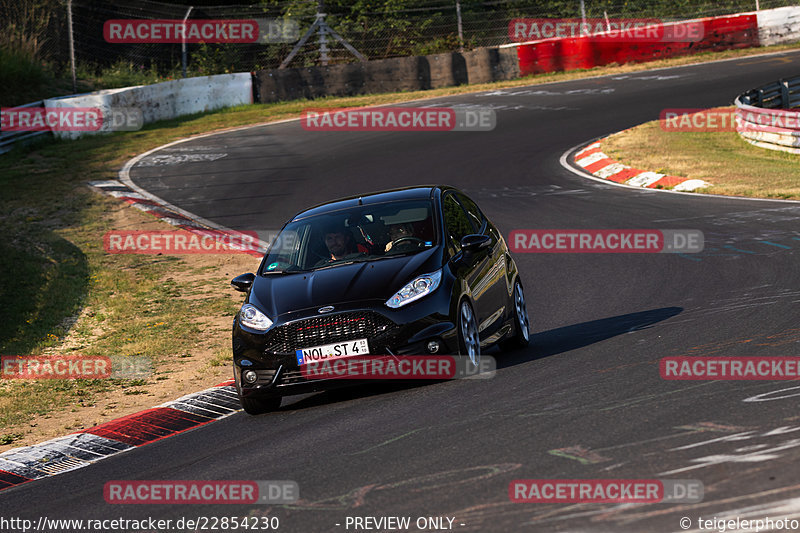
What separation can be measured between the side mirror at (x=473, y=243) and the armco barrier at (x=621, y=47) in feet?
84.8

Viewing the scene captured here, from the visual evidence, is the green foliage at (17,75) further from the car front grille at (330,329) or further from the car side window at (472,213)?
the car front grille at (330,329)

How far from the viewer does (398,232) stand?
8.90m

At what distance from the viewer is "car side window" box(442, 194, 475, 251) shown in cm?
895

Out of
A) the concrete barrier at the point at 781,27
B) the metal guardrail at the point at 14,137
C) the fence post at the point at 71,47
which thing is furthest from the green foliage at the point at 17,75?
the concrete barrier at the point at 781,27

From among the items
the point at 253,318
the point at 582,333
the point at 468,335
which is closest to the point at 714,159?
the point at 582,333

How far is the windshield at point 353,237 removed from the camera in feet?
28.7

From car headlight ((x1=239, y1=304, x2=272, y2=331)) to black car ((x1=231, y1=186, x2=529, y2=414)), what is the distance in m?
0.01

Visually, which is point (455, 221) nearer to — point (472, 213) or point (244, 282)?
point (472, 213)

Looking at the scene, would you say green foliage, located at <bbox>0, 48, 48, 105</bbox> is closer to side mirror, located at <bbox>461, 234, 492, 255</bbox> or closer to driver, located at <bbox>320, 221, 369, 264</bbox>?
driver, located at <bbox>320, 221, 369, 264</bbox>

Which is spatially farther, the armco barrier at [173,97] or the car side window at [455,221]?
the armco barrier at [173,97]

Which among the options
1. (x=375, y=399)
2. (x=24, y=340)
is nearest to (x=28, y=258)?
(x=24, y=340)

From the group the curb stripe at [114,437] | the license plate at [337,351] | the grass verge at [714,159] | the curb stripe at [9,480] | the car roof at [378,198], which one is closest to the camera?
the curb stripe at [9,480]

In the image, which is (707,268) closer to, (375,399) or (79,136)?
(375,399)

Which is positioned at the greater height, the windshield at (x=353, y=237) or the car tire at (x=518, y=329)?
the windshield at (x=353, y=237)
